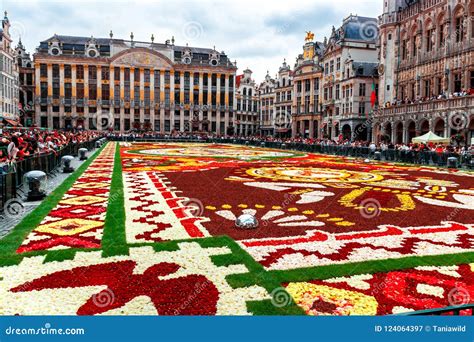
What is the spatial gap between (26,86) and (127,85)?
17.8 m

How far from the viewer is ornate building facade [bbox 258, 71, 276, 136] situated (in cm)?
7962

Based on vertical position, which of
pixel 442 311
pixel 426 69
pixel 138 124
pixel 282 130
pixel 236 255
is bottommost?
pixel 236 255

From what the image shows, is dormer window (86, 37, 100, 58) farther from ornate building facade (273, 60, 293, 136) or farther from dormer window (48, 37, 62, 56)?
ornate building facade (273, 60, 293, 136)

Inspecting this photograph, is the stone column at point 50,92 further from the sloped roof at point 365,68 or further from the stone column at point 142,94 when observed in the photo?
the sloped roof at point 365,68

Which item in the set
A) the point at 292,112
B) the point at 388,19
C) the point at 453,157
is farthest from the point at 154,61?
the point at 453,157

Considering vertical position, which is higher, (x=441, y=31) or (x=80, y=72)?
(x=80, y=72)

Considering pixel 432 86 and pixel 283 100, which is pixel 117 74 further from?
pixel 432 86

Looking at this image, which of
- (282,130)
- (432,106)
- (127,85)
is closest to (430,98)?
(432,106)

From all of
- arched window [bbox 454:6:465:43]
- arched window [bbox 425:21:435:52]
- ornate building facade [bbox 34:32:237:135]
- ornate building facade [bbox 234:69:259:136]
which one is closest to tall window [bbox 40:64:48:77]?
ornate building facade [bbox 34:32:237:135]

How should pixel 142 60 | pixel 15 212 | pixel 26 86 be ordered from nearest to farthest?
pixel 15 212
pixel 26 86
pixel 142 60

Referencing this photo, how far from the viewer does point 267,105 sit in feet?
268

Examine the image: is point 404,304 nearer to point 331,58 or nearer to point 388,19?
point 388,19

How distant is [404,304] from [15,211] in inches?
279

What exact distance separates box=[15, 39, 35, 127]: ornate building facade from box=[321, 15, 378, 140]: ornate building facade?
162ft
